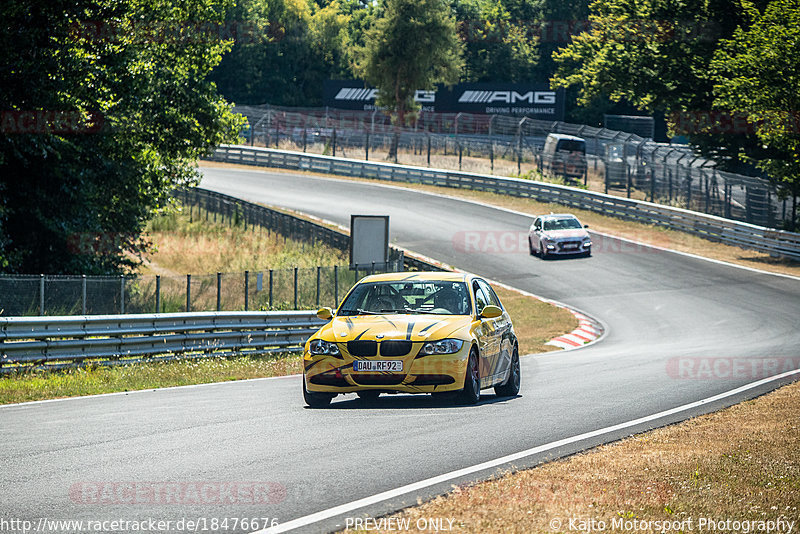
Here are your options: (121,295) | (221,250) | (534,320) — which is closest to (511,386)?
(121,295)

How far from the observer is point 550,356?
22.2 meters

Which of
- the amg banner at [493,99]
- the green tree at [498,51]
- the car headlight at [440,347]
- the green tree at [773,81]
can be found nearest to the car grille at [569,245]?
the green tree at [773,81]

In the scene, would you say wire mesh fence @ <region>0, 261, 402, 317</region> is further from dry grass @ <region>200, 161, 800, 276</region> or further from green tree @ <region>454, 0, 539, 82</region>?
green tree @ <region>454, 0, 539, 82</region>

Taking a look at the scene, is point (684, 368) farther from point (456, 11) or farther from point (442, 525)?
point (456, 11)

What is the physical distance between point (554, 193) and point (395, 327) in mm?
40868

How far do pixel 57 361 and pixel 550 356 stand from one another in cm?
1040

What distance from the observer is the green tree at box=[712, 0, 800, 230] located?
39.0m

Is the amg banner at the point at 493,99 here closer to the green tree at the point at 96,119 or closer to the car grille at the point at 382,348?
the green tree at the point at 96,119

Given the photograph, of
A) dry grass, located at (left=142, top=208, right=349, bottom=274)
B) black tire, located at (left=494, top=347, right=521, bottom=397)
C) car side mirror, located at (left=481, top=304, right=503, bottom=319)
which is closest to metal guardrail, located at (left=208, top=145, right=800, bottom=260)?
dry grass, located at (left=142, top=208, right=349, bottom=274)

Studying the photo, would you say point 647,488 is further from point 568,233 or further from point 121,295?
point 568,233

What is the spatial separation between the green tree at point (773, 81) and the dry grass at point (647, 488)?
32.4 metres

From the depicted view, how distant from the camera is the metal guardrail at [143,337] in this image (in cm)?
1636

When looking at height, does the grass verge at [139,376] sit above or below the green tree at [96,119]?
below

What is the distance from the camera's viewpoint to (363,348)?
11.6 metres
